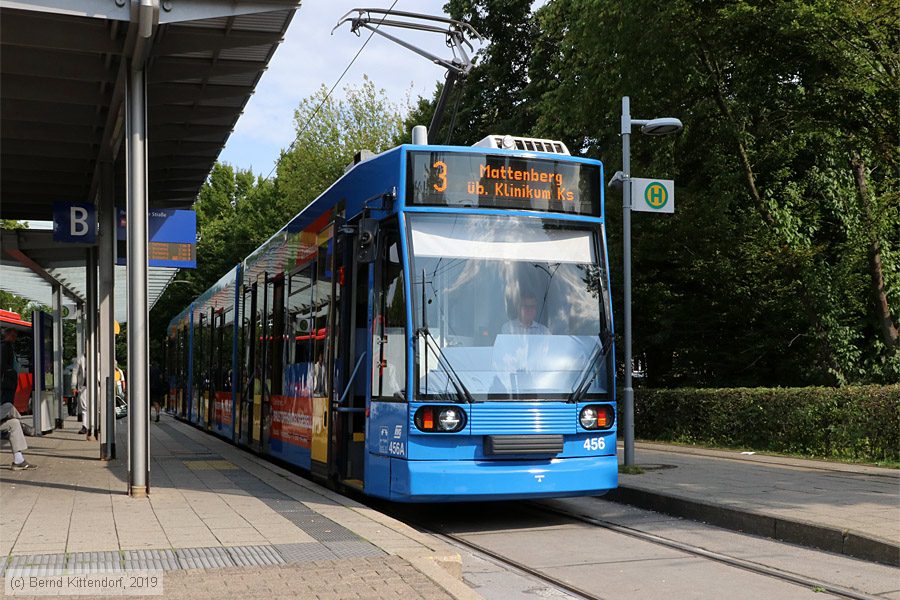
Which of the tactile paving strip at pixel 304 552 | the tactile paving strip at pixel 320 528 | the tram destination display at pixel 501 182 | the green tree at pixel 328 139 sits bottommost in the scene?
the tactile paving strip at pixel 320 528

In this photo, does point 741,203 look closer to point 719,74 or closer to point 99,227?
point 719,74

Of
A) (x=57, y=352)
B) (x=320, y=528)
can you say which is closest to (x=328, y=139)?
(x=57, y=352)

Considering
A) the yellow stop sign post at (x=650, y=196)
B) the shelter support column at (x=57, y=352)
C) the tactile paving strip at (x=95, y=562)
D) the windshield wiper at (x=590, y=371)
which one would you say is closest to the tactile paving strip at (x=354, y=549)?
the tactile paving strip at (x=95, y=562)

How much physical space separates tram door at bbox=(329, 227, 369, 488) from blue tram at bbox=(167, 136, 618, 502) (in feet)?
0.07

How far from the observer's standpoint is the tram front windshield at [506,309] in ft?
29.3

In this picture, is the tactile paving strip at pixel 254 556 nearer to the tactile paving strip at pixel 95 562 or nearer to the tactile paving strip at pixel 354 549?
the tactile paving strip at pixel 354 549

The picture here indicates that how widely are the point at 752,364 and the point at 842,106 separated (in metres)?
7.46

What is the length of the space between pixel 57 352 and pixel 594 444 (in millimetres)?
17309

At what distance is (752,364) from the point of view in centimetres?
2305

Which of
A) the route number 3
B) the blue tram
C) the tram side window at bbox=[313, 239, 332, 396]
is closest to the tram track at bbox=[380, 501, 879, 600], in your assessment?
the blue tram

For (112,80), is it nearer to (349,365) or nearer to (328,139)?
(349,365)

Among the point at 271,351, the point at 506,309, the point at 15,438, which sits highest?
the point at 506,309

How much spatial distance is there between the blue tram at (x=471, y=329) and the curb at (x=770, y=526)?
1185 mm

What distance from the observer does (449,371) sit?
349 inches
